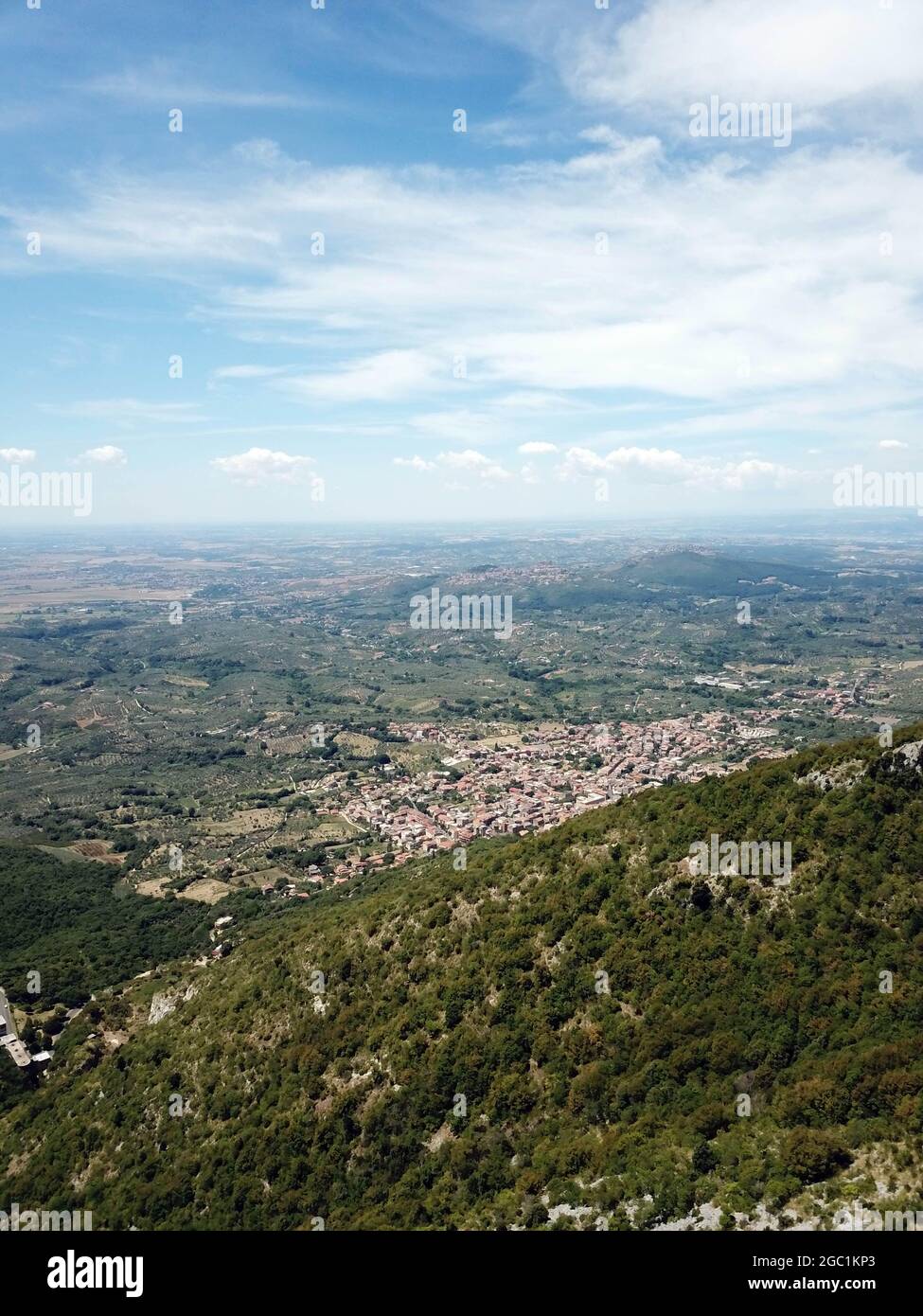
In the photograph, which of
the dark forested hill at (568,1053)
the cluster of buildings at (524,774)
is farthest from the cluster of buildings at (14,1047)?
the cluster of buildings at (524,774)

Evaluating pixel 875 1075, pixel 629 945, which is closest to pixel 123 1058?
pixel 629 945

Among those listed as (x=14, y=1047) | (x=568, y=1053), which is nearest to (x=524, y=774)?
(x=14, y=1047)

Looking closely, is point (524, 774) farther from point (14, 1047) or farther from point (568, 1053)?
point (568, 1053)

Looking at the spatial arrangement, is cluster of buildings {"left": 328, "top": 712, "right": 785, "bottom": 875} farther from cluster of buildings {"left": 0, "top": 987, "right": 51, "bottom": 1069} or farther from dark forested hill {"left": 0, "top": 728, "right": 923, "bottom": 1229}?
dark forested hill {"left": 0, "top": 728, "right": 923, "bottom": 1229}

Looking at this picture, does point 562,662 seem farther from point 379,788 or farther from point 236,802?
point 236,802

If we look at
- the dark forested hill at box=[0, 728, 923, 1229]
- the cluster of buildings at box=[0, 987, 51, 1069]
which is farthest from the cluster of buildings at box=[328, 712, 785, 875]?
the dark forested hill at box=[0, 728, 923, 1229]

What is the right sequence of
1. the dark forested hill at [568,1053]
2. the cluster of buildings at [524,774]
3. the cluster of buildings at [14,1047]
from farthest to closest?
1. the cluster of buildings at [524,774]
2. the cluster of buildings at [14,1047]
3. the dark forested hill at [568,1053]

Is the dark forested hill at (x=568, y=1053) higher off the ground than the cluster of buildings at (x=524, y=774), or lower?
higher

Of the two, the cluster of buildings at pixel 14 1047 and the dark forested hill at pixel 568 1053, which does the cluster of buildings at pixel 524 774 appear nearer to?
the cluster of buildings at pixel 14 1047
